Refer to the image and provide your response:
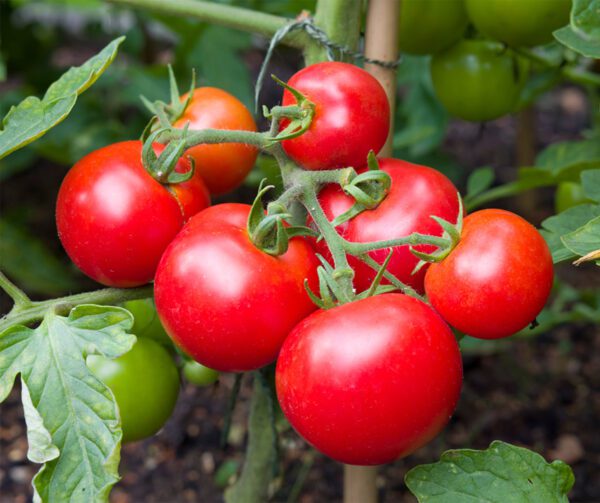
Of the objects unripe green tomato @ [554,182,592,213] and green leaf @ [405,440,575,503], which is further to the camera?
unripe green tomato @ [554,182,592,213]

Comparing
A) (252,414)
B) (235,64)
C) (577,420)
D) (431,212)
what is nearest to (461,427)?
(577,420)

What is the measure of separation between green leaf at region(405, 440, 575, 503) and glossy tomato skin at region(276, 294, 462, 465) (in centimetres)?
9

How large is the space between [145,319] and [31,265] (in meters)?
0.98

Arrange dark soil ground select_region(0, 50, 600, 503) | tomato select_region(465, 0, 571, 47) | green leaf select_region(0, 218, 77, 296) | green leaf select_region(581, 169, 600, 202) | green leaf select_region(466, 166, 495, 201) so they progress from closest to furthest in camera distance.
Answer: green leaf select_region(581, 169, 600, 202) → tomato select_region(465, 0, 571, 47) → green leaf select_region(466, 166, 495, 201) → dark soil ground select_region(0, 50, 600, 503) → green leaf select_region(0, 218, 77, 296)

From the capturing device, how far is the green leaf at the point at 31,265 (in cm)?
169

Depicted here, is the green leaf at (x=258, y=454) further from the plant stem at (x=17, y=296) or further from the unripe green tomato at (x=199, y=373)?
the plant stem at (x=17, y=296)

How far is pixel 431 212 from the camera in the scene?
0.64m

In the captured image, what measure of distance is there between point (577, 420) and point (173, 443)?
0.75 m

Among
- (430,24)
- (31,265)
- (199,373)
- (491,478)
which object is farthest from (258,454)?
(31,265)

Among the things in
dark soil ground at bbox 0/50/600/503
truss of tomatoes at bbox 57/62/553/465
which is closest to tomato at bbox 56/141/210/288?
truss of tomatoes at bbox 57/62/553/465

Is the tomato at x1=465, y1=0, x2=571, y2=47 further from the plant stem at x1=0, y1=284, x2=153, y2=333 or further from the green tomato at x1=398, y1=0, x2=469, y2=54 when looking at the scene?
the plant stem at x1=0, y1=284, x2=153, y2=333

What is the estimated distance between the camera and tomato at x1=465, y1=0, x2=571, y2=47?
861 millimetres

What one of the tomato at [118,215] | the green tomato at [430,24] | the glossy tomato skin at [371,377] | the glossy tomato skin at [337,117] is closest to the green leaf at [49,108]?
the tomato at [118,215]

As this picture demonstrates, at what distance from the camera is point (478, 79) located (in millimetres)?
952
